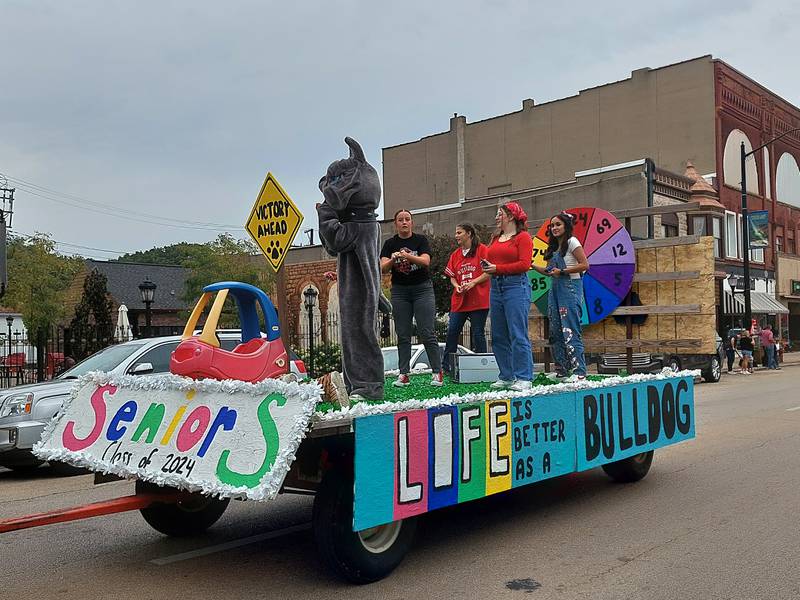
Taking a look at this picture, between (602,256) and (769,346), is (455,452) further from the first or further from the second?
(769,346)

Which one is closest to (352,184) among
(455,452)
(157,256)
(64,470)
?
(455,452)

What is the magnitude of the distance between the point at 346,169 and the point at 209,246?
910 inches

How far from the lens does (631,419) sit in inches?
289

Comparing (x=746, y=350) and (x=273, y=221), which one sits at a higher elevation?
(x=273, y=221)

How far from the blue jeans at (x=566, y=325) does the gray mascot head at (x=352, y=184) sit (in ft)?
9.47

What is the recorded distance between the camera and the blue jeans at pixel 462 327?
27.6ft

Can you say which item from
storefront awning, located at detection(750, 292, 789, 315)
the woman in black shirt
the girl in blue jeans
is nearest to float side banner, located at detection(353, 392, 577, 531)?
the woman in black shirt

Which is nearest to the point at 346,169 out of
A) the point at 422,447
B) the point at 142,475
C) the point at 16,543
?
the point at 422,447

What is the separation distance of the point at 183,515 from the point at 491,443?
2421mm

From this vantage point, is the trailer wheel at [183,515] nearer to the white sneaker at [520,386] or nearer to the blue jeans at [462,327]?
the white sneaker at [520,386]

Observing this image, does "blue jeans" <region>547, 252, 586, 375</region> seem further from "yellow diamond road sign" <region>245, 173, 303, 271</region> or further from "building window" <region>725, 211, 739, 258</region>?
"building window" <region>725, 211, 739, 258</region>

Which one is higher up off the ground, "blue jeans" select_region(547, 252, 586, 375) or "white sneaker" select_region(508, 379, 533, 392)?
"blue jeans" select_region(547, 252, 586, 375)

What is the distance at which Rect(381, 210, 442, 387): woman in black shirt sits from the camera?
7520 millimetres

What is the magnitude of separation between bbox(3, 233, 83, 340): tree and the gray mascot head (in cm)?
1960
